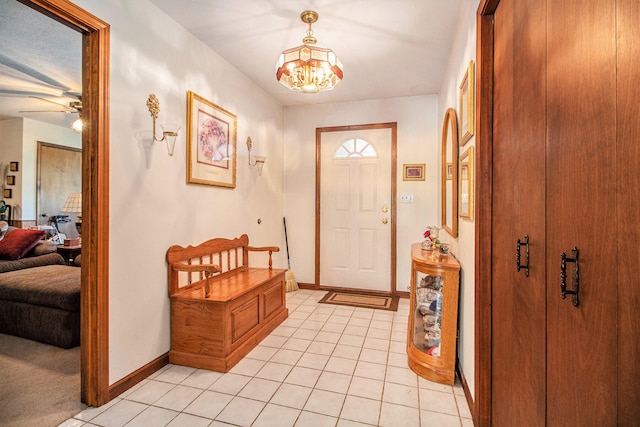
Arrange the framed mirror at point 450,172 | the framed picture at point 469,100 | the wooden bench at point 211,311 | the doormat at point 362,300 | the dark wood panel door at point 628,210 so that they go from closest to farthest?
the dark wood panel door at point 628,210, the framed picture at point 469,100, the wooden bench at point 211,311, the framed mirror at point 450,172, the doormat at point 362,300

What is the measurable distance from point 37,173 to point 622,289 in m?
7.19

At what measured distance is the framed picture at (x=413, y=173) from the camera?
403cm

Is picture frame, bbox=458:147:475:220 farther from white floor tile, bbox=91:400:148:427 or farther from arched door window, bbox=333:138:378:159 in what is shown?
white floor tile, bbox=91:400:148:427

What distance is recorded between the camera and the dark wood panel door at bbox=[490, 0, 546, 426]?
3.45 feet

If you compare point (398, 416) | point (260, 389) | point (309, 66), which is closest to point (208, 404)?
point (260, 389)

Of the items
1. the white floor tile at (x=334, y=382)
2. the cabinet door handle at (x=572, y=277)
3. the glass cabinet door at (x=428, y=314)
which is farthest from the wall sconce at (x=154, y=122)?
the cabinet door handle at (x=572, y=277)

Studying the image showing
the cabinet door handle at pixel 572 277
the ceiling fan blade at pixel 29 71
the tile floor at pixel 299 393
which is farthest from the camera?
the ceiling fan blade at pixel 29 71

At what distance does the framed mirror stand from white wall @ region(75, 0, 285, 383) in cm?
208

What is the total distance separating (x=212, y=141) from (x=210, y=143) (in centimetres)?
4

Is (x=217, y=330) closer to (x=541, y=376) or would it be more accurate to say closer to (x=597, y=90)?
(x=541, y=376)

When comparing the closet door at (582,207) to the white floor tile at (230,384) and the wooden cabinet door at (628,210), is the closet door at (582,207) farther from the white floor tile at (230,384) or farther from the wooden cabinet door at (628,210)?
the white floor tile at (230,384)

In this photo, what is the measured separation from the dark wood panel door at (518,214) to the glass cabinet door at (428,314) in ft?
1.91

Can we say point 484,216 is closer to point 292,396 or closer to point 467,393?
point 467,393

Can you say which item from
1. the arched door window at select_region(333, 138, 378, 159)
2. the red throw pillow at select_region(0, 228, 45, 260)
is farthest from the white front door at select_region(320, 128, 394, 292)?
the red throw pillow at select_region(0, 228, 45, 260)
